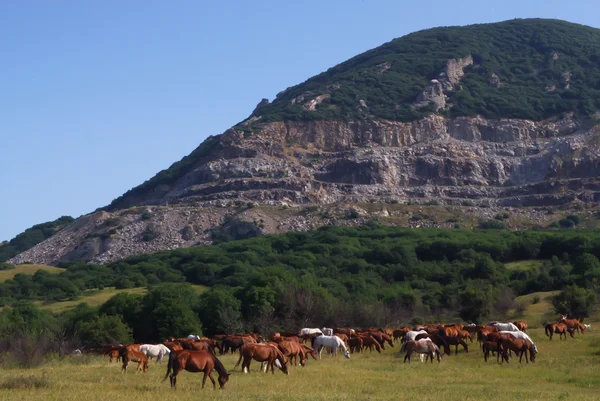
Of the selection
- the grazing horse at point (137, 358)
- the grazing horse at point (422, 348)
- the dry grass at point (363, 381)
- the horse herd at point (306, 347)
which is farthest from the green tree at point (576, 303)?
the grazing horse at point (137, 358)

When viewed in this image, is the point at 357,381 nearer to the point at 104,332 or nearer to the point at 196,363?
the point at 196,363

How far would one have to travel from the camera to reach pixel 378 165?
128 m

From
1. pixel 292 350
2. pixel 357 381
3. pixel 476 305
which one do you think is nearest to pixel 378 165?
pixel 476 305

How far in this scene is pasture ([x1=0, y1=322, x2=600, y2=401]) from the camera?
20.7 meters

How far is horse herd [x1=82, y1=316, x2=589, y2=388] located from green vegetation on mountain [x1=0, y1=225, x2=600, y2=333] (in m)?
13.5

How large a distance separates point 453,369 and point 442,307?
3831 centimetres

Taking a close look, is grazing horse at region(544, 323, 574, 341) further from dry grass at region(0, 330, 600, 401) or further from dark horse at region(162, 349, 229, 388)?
dark horse at region(162, 349, 229, 388)

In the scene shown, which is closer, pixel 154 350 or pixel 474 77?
pixel 154 350

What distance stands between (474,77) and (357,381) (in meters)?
148

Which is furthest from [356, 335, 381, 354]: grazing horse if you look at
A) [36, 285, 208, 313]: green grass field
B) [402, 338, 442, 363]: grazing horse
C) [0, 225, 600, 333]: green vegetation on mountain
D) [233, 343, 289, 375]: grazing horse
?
[36, 285, 208, 313]: green grass field

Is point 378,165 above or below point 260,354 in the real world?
above

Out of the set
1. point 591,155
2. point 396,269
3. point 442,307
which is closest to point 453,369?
point 442,307

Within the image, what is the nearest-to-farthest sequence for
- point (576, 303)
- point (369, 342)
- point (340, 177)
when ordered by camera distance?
point (369, 342) < point (576, 303) < point (340, 177)

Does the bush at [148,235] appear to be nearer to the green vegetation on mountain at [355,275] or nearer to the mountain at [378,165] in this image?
the mountain at [378,165]
